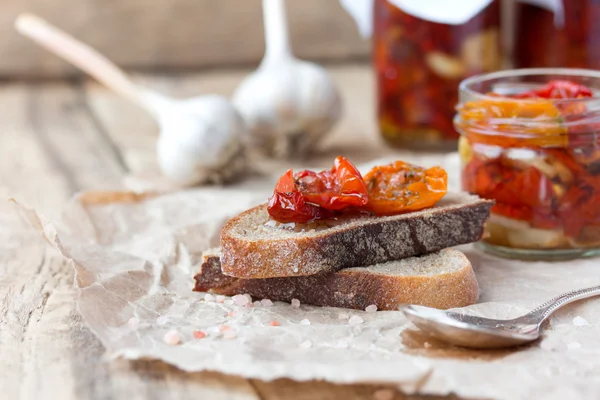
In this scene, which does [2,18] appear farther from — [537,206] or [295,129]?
[537,206]

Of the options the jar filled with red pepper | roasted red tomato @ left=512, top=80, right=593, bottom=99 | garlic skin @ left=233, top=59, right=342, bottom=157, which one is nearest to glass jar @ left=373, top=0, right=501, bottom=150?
the jar filled with red pepper

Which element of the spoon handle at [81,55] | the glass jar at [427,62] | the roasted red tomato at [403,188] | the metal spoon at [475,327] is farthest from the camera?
the spoon handle at [81,55]

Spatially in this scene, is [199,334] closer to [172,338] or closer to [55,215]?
[172,338]

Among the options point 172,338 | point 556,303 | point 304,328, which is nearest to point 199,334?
point 172,338

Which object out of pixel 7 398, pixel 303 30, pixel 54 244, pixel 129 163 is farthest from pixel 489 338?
pixel 303 30

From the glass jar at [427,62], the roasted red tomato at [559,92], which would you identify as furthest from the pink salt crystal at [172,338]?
the glass jar at [427,62]

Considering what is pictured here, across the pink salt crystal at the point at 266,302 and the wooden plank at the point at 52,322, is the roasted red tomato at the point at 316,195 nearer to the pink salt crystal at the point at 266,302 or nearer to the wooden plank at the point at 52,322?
the pink salt crystal at the point at 266,302

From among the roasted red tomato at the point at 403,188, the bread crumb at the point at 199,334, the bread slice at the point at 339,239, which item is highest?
the roasted red tomato at the point at 403,188
